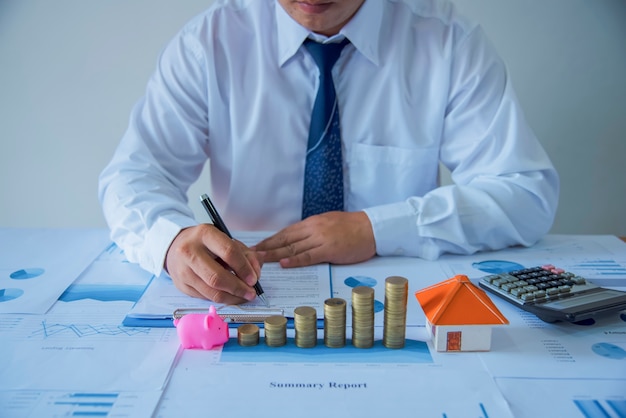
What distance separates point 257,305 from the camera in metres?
0.96

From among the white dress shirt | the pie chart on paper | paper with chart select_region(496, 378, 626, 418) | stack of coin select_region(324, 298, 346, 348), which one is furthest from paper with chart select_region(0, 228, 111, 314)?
paper with chart select_region(496, 378, 626, 418)

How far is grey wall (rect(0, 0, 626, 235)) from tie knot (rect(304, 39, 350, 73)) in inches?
29.4

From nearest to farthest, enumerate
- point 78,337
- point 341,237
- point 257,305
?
1. point 78,337
2. point 257,305
3. point 341,237

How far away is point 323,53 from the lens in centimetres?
138

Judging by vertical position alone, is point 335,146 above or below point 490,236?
above

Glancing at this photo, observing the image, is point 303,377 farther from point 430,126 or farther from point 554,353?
point 430,126

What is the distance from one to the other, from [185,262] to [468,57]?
83 centimetres

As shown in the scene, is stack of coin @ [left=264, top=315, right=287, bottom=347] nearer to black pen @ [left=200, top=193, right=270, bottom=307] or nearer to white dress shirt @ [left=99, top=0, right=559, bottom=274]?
black pen @ [left=200, top=193, right=270, bottom=307]

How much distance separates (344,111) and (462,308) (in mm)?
754

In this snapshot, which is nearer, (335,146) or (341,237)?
(341,237)

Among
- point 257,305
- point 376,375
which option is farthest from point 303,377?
point 257,305

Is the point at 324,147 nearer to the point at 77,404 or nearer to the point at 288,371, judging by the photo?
the point at 288,371

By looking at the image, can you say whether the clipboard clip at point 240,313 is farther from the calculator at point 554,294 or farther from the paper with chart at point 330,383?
the calculator at point 554,294


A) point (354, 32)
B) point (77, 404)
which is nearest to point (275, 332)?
point (77, 404)
